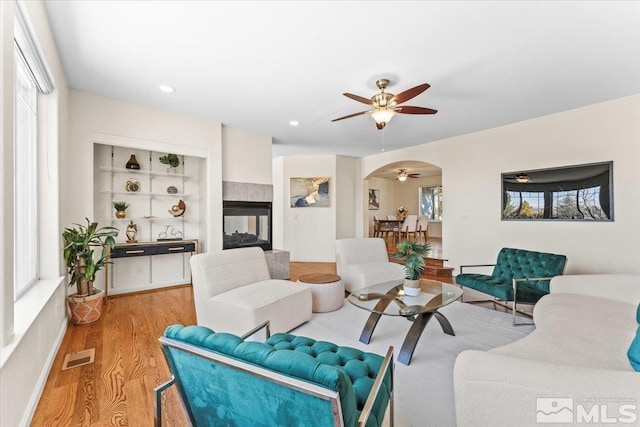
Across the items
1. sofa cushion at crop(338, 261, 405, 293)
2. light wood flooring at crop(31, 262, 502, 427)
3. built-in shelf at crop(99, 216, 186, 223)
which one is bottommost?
light wood flooring at crop(31, 262, 502, 427)

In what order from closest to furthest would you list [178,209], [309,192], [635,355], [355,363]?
[635,355] < [355,363] < [178,209] < [309,192]

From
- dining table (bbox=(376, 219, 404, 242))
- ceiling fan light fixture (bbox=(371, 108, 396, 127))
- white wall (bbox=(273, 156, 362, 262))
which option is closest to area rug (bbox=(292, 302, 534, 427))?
ceiling fan light fixture (bbox=(371, 108, 396, 127))

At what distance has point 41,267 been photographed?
8.76ft

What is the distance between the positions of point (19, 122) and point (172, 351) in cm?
247

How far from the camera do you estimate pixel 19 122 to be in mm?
2268

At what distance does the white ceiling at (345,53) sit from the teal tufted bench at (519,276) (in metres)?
2.03

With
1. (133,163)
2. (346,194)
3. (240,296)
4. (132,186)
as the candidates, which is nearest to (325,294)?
(240,296)

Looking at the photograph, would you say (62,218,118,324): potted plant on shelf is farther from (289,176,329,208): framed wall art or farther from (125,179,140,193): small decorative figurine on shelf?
(289,176,329,208): framed wall art

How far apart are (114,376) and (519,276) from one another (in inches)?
173

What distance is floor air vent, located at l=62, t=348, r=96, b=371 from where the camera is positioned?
2.27 metres

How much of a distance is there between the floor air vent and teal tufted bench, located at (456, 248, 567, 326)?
12.8ft

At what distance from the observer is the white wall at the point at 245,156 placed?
195 inches

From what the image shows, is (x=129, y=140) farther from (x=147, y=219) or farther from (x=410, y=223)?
(x=410, y=223)

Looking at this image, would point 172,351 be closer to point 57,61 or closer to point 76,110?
point 57,61
